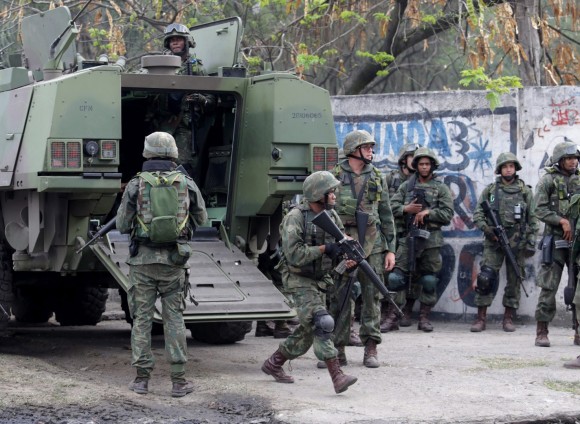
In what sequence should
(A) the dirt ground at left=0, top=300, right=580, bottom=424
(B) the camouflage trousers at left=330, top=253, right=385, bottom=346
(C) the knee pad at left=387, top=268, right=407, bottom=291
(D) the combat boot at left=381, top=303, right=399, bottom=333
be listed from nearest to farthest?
(A) the dirt ground at left=0, top=300, right=580, bottom=424 < (B) the camouflage trousers at left=330, top=253, right=385, bottom=346 < (D) the combat boot at left=381, top=303, right=399, bottom=333 < (C) the knee pad at left=387, top=268, right=407, bottom=291

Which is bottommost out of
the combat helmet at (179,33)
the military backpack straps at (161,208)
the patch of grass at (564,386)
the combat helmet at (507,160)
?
the patch of grass at (564,386)

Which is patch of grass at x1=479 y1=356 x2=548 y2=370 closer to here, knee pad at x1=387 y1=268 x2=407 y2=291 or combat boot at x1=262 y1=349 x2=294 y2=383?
combat boot at x1=262 y1=349 x2=294 y2=383

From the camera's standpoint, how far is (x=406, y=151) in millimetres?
12203

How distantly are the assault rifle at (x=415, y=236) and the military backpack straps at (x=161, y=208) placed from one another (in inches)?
170

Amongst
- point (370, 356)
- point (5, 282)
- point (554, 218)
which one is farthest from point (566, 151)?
point (5, 282)

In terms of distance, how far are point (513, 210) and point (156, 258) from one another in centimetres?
497

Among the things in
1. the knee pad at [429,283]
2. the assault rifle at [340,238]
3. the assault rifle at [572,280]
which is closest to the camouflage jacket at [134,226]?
the assault rifle at [340,238]

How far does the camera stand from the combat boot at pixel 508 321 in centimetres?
1180

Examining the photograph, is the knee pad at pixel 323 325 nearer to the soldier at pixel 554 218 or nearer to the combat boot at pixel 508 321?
the soldier at pixel 554 218

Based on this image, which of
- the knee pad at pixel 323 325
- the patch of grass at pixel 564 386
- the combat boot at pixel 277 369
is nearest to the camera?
the knee pad at pixel 323 325

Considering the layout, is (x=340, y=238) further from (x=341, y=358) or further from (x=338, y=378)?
(x=341, y=358)

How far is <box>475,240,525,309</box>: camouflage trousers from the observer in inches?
467

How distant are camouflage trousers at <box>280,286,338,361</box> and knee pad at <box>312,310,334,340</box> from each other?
0.03m

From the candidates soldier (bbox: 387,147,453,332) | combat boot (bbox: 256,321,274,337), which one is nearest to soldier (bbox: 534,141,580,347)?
soldier (bbox: 387,147,453,332)
